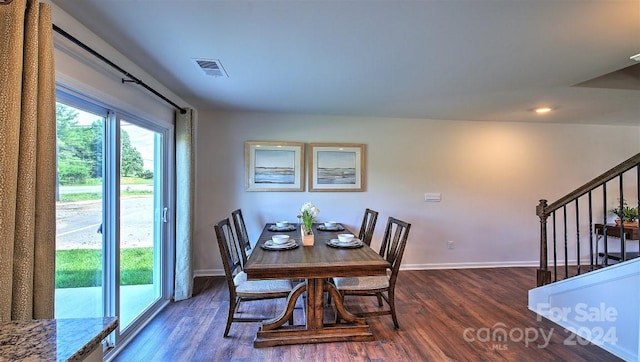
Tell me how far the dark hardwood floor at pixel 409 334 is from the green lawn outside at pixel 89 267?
0.53 meters

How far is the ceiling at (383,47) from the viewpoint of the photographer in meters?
1.54

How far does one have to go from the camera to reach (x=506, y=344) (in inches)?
93.7

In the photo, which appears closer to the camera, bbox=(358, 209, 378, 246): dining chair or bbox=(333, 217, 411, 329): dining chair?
bbox=(333, 217, 411, 329): dining chair

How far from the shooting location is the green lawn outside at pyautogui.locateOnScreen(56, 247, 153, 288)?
1822 millimetres

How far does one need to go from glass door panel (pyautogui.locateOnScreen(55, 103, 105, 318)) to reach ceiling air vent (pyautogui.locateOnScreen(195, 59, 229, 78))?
33.1 inches

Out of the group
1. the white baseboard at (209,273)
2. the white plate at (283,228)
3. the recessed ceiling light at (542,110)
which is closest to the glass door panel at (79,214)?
the white plate at (283,228)

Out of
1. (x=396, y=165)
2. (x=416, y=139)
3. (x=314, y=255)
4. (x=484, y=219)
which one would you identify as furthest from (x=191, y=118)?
(x=484, y=219)

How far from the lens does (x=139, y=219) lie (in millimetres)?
2654

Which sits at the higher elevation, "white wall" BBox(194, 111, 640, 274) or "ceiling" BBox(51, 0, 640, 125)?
"ceiling" BBox(51, 0, 640, 125)

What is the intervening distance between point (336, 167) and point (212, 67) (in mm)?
2247

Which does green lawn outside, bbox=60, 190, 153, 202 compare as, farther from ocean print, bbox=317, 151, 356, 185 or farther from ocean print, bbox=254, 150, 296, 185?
ocean print, bbox=317, 151, 356, 185

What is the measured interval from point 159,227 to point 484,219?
4.51 metres

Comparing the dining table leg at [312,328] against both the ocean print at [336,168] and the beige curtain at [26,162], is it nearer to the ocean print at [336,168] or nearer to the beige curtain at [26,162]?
the beige curtain at [26,162]

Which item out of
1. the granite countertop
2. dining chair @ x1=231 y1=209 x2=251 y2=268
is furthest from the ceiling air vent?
the granite countertop
